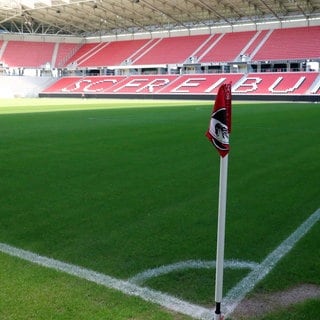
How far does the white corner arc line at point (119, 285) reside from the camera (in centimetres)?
381

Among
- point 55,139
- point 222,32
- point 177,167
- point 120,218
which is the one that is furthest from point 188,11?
point 120,218

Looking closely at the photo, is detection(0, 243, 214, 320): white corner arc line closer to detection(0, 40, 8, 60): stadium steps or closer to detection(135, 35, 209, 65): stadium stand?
detection(135, 35, 209, 65): stadium stand

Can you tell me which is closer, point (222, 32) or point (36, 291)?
point (36, 291)

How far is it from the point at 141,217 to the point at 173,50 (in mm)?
57158

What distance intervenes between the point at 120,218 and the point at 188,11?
2119 inches

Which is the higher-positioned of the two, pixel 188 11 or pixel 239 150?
pixel 188 11

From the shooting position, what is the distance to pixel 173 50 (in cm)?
6150

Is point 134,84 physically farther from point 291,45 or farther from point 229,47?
point 291,45

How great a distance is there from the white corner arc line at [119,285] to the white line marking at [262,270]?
272 mm

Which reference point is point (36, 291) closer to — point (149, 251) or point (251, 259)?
point (149, 251)

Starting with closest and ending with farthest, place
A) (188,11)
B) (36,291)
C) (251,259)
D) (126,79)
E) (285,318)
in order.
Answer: (285,318), (36,291), (251,259), (188,11), (126,79)

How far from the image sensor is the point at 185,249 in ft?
17.1

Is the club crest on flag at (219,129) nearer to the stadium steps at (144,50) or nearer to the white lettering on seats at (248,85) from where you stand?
the white lettering on seats at (248,85)

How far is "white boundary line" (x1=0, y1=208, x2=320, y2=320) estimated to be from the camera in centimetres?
385
